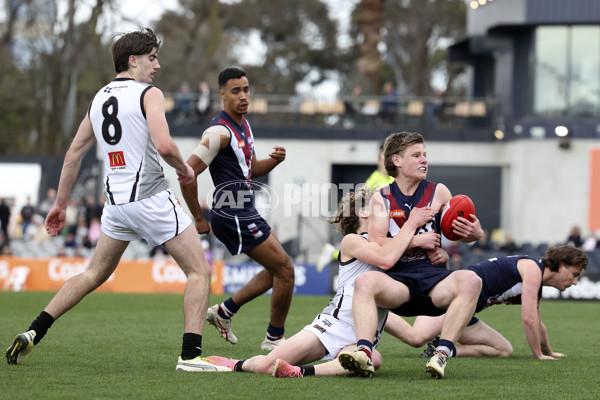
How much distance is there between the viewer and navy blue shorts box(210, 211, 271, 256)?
8.03 metres

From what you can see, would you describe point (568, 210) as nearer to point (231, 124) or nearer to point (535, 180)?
point (535, 180)

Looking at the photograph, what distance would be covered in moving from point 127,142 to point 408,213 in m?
2.00

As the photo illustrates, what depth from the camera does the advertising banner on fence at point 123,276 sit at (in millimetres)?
18625

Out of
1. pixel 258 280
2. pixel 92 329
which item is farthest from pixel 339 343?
pixel 92 329

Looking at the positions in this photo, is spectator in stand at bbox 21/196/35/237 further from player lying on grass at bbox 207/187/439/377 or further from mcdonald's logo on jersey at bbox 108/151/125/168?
player lying on grass at bbox 207/187/439/377

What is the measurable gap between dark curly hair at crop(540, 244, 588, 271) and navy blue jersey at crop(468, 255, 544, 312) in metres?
0.10

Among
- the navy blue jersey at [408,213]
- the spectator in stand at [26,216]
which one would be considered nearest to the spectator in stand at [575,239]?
the spectator in stand at [26,216]

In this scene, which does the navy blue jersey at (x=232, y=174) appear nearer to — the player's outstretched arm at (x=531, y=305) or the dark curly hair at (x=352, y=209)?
the dark curly hair at (x=352, y=209)

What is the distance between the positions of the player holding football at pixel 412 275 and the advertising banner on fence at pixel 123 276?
12.0 metres

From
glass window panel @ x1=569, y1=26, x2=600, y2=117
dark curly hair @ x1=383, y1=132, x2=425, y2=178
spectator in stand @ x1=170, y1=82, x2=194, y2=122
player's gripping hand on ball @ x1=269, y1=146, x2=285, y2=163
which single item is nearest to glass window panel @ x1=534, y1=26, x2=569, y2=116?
glass window panel @ x1=569, y1=26, x2=600, y2=117

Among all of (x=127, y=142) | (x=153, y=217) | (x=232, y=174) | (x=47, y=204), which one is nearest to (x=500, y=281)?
(x=232, y=174)

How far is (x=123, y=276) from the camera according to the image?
61.6 feet

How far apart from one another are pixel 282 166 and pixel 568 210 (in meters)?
7.92

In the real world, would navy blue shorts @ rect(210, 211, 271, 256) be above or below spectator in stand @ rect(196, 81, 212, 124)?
below
